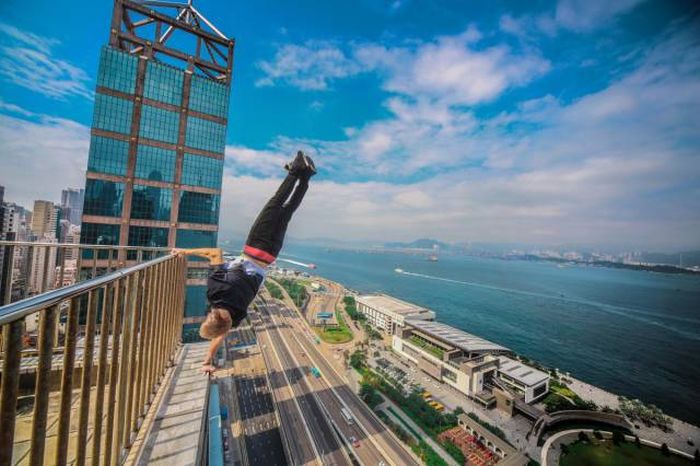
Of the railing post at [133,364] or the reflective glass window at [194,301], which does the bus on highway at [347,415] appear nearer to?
the reflective glass window at [194,301]

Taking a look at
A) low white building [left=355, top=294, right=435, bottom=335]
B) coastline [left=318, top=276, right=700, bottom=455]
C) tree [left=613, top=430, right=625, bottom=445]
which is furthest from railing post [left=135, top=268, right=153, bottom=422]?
low white building [left=355, top=294, right=435, bottom=335]

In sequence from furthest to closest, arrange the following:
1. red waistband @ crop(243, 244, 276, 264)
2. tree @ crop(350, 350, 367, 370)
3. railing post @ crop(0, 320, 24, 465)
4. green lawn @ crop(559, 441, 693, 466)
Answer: tree @ crop(350, 350, 367, 370)
green lawn @ crop(559, 441, 693, 466)
red waistband @ crop(243, 244, 276, 264)
railing post @ crop(0, 320, 24, 465)

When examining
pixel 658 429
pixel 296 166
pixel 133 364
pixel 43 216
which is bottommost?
pixel 658 429

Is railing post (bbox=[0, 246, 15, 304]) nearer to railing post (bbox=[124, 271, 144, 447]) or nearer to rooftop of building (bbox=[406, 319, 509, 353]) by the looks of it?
railing post (bbox=[124, 271, 144, 447])

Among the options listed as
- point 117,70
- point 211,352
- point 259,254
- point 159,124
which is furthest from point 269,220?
point 117,70

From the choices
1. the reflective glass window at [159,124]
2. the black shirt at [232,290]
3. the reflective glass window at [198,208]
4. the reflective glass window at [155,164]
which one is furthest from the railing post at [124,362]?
the reflective glass window at [159,124]

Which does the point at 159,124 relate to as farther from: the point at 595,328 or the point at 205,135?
the point at 595,328
